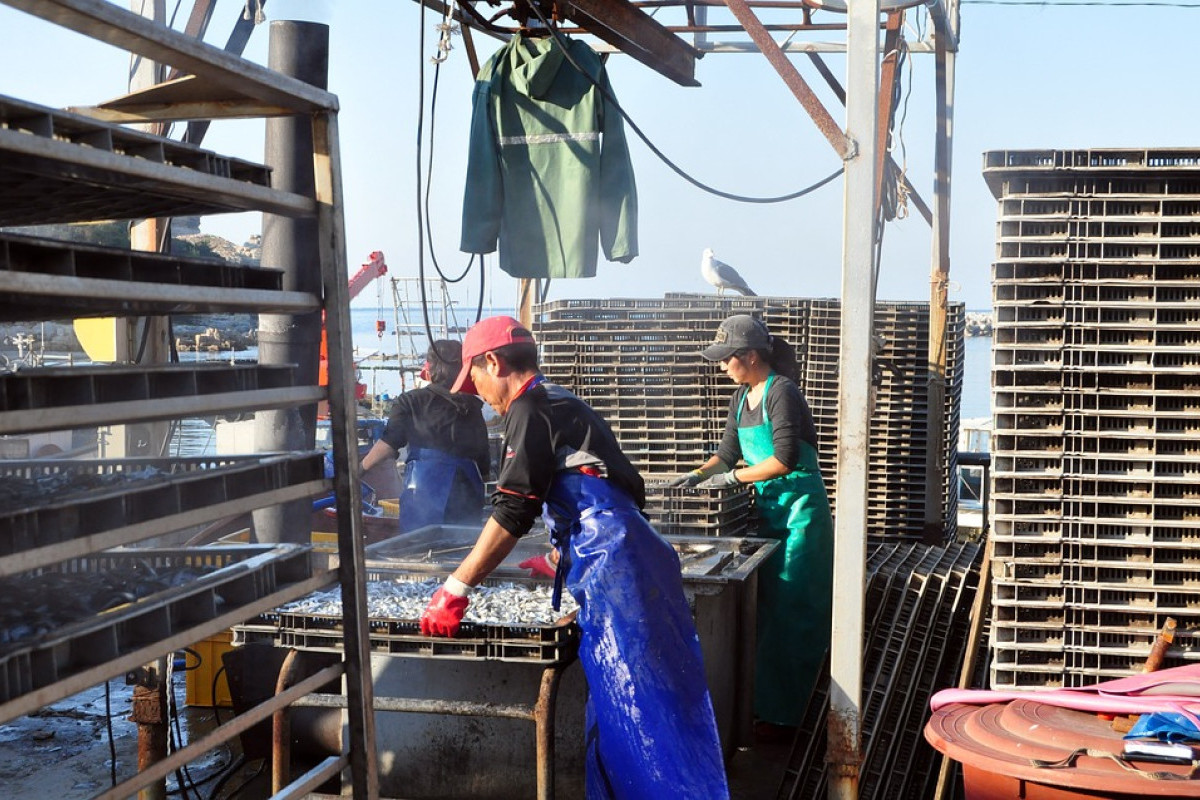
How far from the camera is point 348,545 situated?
273 cm

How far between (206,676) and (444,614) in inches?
120

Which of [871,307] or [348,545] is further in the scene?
[871,307]

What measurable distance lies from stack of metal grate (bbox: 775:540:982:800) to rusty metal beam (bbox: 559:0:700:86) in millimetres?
2867

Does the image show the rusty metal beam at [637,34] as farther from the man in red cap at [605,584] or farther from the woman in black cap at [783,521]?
the man in red cap at [605,584]

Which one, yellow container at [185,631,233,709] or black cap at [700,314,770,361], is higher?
black cap at [700,314,770,361]

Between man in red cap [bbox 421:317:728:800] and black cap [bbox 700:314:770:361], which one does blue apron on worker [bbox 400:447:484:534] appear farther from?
man in red cap [bbox 421:317:728:800]

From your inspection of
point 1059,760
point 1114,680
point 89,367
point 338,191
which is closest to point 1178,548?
point 1114,680

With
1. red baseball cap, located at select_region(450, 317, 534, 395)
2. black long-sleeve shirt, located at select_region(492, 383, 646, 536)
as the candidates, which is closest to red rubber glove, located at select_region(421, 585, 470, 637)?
black long-sleeve shirt, located at select_region(492, 383, 646, 536)

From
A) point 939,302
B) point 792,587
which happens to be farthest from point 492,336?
point 939,302

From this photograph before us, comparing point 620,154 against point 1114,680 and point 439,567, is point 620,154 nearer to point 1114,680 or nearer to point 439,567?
point 439,567

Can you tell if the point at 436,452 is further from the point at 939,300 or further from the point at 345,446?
the point at 345,446

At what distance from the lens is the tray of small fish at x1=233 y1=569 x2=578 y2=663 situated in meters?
4.03

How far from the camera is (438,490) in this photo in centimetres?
737

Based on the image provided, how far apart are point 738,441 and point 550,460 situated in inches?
102
